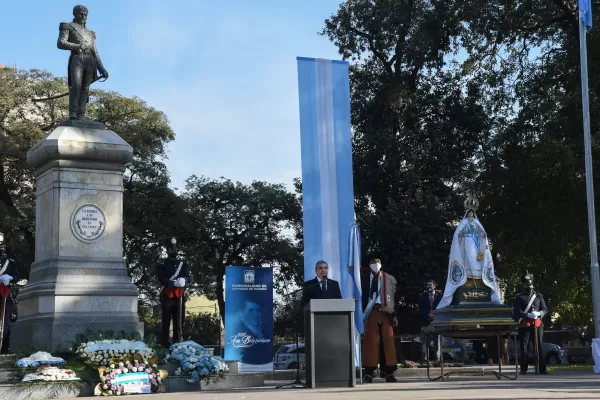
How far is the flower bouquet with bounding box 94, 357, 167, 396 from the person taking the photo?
1302 cm

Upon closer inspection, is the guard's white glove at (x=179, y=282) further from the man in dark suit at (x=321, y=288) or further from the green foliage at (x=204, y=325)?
the green foliage at (x=204, y=325)

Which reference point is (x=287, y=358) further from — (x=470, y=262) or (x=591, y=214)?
(x=470, y=262)

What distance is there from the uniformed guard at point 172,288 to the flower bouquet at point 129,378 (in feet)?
8.38

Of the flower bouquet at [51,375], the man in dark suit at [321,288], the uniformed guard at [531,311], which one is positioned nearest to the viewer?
the flower bouquet at [51,375]

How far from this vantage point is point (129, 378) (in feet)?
43.3

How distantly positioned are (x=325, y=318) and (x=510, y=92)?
2092 cm

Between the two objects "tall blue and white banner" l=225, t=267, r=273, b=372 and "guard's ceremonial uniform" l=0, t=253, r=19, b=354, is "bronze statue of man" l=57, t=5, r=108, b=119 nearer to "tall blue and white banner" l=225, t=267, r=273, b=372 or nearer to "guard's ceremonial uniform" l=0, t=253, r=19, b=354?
"guard's ceremonial uniform" l=0, t=253, r=19, b=354

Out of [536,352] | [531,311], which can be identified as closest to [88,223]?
[531,311]

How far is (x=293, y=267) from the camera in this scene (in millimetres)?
46281

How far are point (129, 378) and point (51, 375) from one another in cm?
111

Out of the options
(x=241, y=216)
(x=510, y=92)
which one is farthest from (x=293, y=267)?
(x=510, y=92)

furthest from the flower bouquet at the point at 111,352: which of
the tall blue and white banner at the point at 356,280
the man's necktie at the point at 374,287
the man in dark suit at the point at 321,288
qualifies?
the man's necktie at the point at 374,287

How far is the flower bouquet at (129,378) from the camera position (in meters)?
13.0

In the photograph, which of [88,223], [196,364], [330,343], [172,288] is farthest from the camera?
[172,288]
